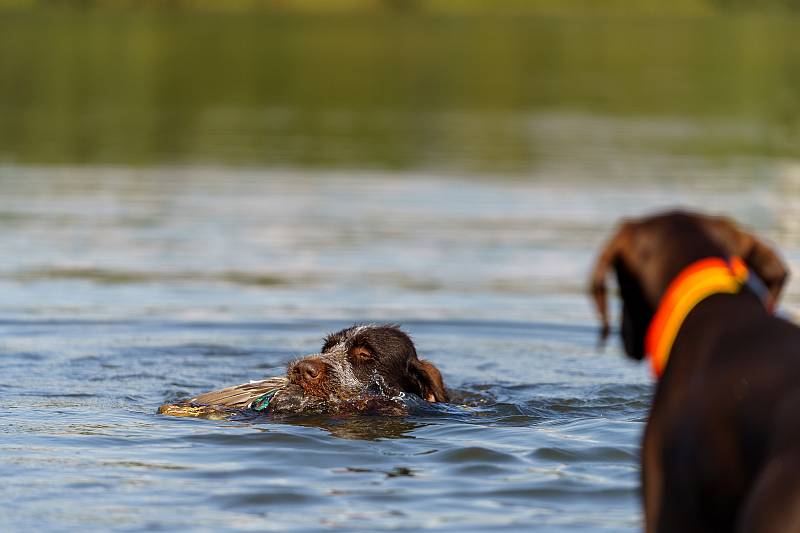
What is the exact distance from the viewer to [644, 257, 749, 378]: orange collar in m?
4.38

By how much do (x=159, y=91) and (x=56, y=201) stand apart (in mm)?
19483

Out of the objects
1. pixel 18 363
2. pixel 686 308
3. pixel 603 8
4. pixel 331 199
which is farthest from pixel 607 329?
pixel 603 8

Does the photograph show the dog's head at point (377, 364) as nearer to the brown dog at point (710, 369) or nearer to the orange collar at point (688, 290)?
the brown dog at point (710, 369)

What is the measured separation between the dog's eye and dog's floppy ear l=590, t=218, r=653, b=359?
4.37m

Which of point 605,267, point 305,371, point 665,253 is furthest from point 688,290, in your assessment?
point 305,371

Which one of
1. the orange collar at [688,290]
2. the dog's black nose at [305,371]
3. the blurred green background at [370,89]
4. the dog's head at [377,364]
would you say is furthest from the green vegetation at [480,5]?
the orange collar at [688,290]

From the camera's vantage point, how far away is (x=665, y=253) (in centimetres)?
446

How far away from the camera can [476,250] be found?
14.6 meters

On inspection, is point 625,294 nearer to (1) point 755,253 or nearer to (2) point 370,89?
(1) point 755,253

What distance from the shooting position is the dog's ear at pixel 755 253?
4.51 m

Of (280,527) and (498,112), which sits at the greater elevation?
(498,112)

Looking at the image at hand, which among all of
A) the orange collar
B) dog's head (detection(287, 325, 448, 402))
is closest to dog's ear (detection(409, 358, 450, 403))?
dog's head (detection(287, 325, 448, 402))

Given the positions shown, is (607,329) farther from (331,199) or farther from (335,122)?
(335,122)

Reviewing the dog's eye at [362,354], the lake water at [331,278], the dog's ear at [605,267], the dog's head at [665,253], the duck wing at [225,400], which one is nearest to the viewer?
the dog's ear at [605,267]
